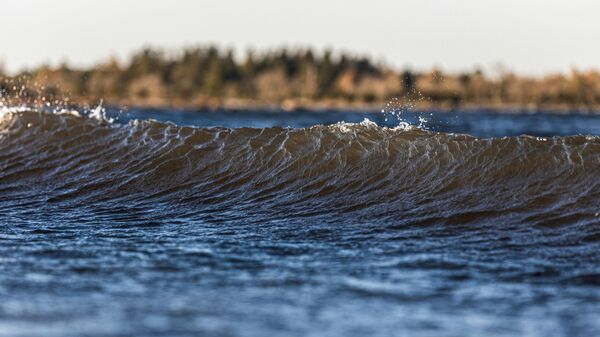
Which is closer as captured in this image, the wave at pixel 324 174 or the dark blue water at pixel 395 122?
the wave at pixel 324 174

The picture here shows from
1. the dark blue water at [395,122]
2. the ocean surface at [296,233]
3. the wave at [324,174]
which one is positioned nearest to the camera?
the ocean surface at [296,233]

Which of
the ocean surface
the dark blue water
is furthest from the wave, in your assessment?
the dark blue water

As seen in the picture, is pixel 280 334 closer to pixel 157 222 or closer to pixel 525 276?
pixel 525 276

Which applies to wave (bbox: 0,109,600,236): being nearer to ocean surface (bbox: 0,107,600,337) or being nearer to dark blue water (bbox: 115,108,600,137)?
ocean surface (bbox: 0,107,600,337)

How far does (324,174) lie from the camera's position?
48.2 ft

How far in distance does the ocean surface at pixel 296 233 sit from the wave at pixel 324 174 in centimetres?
4

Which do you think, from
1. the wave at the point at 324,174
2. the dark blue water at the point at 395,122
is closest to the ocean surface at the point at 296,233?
the wave at the point at 324,174

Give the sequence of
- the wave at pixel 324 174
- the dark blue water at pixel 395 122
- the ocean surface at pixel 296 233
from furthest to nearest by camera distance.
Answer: the dark blue water at pixel 395 122, the wave at pixel 324 174, the ocean surface at pixel 296 233

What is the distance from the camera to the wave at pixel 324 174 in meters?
12.2

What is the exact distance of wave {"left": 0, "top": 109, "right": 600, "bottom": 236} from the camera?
12.2 meters

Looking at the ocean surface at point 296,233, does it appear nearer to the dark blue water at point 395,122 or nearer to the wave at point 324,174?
the wave at point 324,174

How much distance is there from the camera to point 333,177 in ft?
47.4

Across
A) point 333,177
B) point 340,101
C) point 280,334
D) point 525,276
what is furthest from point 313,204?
point 340,101

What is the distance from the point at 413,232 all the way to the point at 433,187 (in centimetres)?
254
